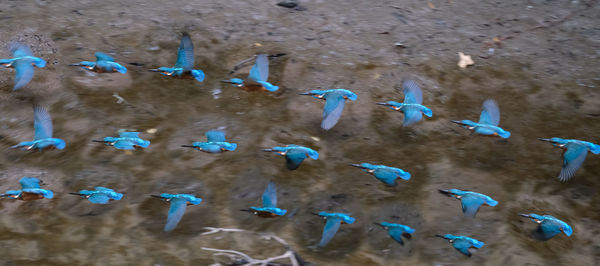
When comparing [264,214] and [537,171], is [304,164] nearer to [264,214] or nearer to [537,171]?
[264,214]

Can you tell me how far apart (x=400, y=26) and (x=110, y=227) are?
315cm

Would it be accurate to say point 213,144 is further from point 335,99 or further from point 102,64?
point 102,64

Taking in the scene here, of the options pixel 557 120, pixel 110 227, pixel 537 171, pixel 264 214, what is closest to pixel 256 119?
pixel 264 214

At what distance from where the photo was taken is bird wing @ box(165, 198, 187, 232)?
2535 millimetres

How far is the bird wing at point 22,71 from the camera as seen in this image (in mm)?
3132

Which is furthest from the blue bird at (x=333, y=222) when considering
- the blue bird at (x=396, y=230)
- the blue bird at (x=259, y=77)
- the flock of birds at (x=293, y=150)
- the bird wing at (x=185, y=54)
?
the bird wing at (x=185, y=54)

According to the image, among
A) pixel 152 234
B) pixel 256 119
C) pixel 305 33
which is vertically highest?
pixel 305 33

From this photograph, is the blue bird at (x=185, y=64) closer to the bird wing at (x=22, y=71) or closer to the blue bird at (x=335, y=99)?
the blue bird at (x=335, y=99)

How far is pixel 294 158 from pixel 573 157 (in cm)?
158

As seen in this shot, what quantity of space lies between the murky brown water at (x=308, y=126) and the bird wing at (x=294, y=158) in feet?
0.47

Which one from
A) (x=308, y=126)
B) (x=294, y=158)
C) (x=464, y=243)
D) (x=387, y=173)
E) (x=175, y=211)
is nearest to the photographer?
(x=464, y=243)

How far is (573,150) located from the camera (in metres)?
2.70

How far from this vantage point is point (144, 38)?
162 inches

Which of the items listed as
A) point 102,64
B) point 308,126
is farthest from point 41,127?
point 308,126
